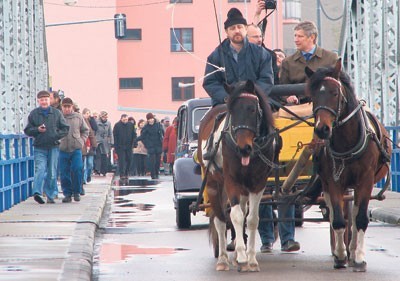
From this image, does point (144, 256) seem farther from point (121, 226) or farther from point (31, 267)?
point (121, 226)

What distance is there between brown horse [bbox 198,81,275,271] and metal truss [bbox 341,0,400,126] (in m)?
12.6

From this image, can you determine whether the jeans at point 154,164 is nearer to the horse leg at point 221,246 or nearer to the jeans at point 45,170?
the jeans at point 45,170

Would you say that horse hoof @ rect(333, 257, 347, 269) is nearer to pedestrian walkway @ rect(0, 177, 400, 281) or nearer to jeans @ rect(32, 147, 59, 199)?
pedestrian walkway @ rect(0, 177, 400, 281)

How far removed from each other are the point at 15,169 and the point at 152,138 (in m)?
17.5

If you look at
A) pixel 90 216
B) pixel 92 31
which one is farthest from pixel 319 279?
pixel 92 31

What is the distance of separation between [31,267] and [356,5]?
18.6 meters

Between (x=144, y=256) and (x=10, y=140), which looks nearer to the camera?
(x=144, y=256)

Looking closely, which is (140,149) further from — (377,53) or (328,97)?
(328,97)

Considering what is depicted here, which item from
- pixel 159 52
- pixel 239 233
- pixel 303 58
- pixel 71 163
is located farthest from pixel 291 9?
pixel 239 233

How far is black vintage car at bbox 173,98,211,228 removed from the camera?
53.5ft

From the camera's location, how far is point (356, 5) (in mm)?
28438

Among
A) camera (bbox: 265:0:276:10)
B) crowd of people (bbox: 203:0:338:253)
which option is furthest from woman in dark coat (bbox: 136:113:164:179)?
crowd of people (bbox: 203:0:338:253)

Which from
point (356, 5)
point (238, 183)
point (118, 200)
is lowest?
point (118, 200)

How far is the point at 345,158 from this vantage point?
1100cm
